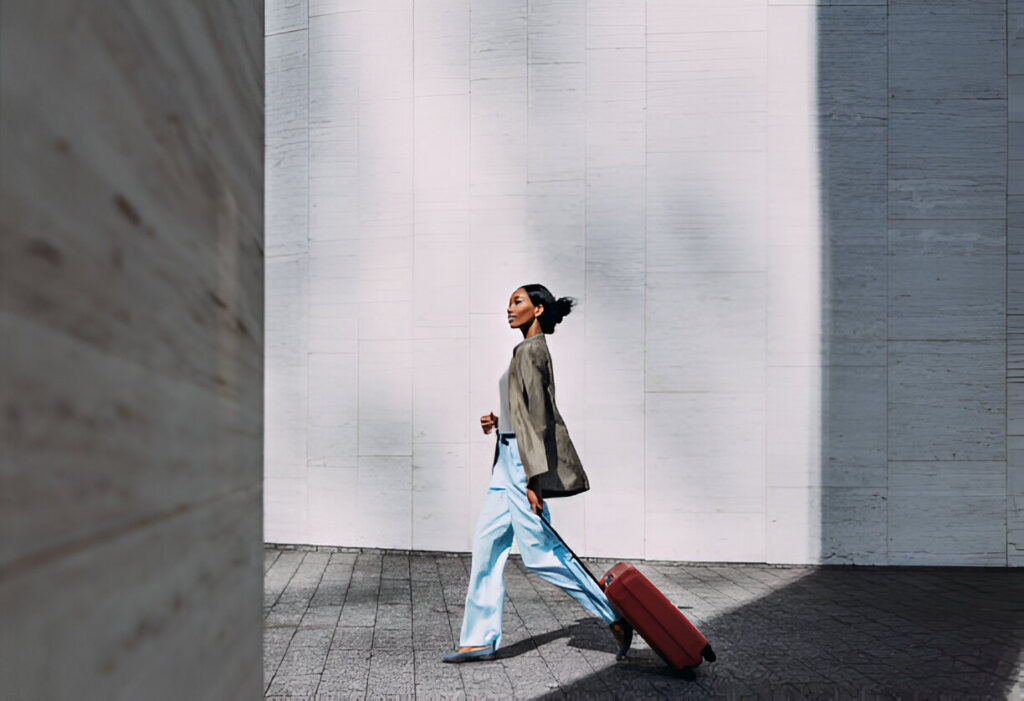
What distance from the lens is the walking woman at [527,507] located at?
4938 millimetres

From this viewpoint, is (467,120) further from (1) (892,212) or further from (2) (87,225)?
(2) (87,225)

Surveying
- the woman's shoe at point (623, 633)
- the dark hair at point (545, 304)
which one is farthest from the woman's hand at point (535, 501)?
the dark hair at point (545, 304)

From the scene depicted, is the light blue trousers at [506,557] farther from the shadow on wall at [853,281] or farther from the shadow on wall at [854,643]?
the shadow on wall at [853,281]

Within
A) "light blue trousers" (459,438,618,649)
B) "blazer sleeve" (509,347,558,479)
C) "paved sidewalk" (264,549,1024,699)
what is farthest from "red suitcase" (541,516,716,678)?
"blazer sleeve" (509,347,558,479)

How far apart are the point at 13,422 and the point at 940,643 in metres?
6.05

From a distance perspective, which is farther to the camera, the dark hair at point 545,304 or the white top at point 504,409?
the dark hair at point 545,304

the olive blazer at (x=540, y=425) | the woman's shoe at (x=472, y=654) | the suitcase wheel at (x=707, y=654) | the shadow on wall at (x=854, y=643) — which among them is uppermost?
the olive blazer at (x=540, y=425)

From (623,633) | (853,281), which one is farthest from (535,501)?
(853,281)

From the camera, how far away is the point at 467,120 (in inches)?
336

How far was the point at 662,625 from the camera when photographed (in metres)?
4.66

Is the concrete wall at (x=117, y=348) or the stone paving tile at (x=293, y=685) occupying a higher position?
the concrete wall at (x=117, y=348)

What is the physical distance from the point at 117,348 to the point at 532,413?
4.55 meters

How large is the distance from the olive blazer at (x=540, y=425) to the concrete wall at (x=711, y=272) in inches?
123

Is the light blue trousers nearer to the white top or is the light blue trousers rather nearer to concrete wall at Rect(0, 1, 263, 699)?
the white top
